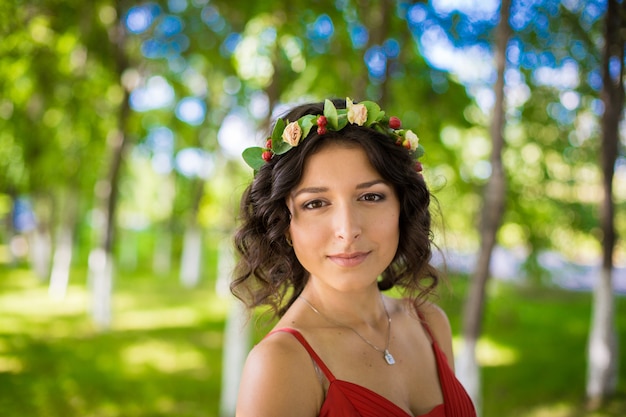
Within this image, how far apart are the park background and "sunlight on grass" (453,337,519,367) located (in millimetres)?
61

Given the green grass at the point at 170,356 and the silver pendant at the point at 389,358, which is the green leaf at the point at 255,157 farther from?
the green grass at the point at 170,356

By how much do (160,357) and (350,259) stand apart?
9.24 meters

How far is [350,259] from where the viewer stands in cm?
159

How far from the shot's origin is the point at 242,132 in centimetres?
1254

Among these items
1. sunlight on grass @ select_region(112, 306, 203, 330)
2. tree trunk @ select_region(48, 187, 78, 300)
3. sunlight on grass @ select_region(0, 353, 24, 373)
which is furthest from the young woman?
tree trunk @ select_region(48, 187, 78, 300)

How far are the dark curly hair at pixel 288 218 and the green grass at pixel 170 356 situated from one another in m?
2.87

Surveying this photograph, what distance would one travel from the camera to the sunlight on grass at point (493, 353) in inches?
393

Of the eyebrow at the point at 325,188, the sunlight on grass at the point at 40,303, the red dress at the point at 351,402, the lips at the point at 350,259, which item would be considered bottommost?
the sunlight on grass at the point at 40,303

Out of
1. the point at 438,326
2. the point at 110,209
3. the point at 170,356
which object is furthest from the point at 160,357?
the point at 438,326

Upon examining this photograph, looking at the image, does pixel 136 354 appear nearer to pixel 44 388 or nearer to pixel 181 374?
pixel 181 374

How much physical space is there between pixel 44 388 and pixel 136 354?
2.23 metres

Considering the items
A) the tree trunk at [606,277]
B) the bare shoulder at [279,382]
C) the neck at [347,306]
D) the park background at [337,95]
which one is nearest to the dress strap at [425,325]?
the neck at [347,306]

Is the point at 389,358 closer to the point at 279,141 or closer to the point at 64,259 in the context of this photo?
the point at 279,141

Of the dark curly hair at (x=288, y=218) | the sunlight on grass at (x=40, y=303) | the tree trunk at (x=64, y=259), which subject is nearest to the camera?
the dark curly hair at (x=288, y=218)
